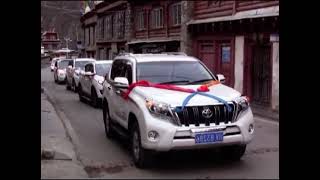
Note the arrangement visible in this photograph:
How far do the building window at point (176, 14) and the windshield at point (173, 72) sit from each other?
1879cm

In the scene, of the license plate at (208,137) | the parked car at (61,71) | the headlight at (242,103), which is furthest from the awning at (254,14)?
the parked car at (61,71)

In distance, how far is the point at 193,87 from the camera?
8.38 meters

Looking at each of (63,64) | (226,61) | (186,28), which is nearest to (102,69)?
(226,61)

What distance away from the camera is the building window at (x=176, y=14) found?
27991mm

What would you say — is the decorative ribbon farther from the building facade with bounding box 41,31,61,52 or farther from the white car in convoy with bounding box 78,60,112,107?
the building facade with bounding box 41,31,61,52

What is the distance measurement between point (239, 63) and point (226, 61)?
4.42 ft

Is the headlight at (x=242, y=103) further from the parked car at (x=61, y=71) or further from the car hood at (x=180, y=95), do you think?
the parked car at (x=61, y=71)

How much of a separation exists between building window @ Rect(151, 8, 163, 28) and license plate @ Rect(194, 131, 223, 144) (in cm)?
2448

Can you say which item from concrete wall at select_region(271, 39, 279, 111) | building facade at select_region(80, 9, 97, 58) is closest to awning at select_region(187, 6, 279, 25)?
concrete wall at select_region(271, 39, 279, 111)

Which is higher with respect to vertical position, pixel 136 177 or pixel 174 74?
pixel 174 74
